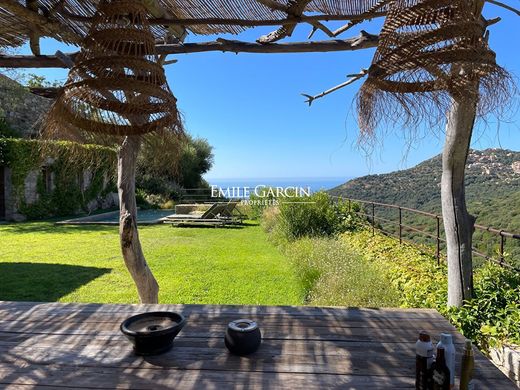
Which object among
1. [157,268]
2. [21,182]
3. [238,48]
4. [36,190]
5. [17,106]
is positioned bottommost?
[157,268]

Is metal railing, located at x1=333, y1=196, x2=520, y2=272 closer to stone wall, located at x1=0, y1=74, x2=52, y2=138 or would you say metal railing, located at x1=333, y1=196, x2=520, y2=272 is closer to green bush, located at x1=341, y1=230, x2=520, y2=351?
green bush, located at x1=341, y1=230, x2=520, y2=351

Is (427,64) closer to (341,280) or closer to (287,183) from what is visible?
(341,280)

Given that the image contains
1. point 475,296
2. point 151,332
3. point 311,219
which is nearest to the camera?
point 151,332

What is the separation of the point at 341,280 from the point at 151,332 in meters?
2.76

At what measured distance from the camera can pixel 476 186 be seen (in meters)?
3.90

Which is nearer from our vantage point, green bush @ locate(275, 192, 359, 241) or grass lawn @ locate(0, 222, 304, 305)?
grass lawn @ locate(0, 222, 304, 305)

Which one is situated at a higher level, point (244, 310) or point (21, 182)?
point (21, 182)

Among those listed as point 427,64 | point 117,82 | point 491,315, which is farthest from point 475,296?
point 117,82

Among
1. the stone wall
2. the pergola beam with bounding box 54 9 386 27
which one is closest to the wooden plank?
the pergola beam with bounding box 54 9 386 27

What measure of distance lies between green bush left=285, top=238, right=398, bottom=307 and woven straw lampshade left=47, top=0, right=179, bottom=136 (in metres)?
2.71

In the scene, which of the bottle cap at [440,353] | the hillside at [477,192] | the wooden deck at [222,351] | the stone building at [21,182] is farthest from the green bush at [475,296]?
the stone building at [21,182]

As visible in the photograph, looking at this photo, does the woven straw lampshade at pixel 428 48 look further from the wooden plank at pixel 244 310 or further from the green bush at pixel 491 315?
the green bush at pixel 491 315

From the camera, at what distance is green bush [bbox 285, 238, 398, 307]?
11.6 feet

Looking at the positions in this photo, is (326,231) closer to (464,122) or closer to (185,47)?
(464,122)
